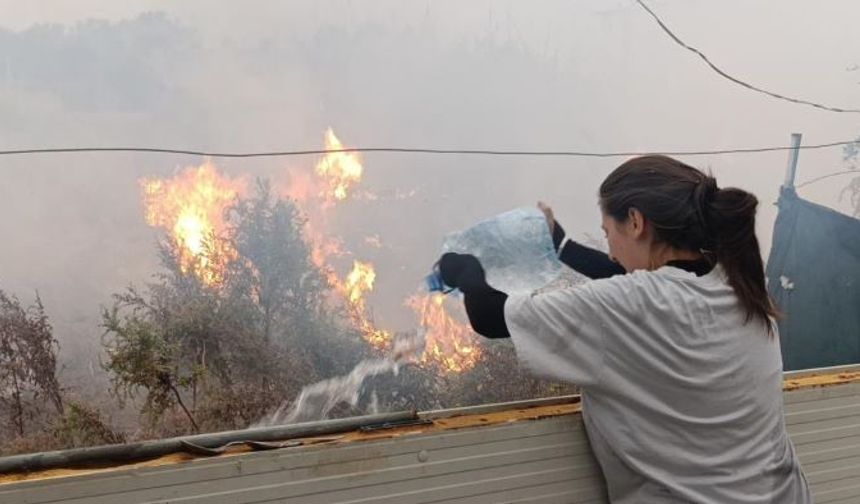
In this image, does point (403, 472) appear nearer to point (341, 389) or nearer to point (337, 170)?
point (341, 389)

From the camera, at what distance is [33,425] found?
5.23 feet

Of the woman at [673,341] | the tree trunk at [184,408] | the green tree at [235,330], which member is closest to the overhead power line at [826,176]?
the woman at [673,341]

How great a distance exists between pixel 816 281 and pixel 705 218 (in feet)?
5.18

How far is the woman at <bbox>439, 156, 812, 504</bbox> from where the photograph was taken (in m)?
1.42

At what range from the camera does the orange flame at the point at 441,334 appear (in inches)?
79.3

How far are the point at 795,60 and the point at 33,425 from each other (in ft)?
8.74

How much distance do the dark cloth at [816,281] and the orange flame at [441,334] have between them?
4.25 ft

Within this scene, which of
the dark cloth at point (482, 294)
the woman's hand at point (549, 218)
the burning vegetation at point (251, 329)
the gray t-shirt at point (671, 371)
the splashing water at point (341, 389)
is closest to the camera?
the gray t-shirt at point (671, 371)

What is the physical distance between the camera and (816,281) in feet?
9.18

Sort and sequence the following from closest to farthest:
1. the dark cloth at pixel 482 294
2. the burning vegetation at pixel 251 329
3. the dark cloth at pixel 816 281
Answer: the dark cloth at pixel 482 294
the burning vegetation at pixel 251 329
the dark cloth at pixel 816 281

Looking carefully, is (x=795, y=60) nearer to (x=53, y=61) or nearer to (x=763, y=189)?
(x=763, y=189)

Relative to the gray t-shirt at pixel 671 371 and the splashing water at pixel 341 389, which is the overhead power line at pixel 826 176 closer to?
the gray t-shirt at pixel 671 371

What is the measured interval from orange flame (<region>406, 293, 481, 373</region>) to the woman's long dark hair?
2.14ft

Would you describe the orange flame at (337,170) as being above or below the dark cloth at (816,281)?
above
